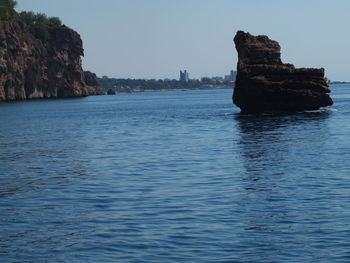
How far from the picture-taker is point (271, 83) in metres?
69.4

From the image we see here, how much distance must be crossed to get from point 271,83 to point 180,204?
5049 centimetres

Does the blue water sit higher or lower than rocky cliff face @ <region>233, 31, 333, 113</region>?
lower

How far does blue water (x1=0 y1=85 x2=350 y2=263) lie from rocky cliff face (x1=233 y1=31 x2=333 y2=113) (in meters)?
30.0

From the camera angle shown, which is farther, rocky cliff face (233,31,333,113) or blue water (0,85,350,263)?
rocky cliff face (233,31,333,113)

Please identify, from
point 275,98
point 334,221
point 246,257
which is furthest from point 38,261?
point 275,98

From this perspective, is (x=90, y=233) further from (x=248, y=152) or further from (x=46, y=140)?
(x=46, y=140)

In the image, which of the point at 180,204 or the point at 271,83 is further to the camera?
the point at 271,83

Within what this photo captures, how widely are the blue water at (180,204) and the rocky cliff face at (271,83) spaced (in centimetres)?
3001

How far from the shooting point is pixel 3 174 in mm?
29766

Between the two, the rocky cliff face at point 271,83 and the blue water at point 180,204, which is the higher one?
the rocky cliff face at point 271,83

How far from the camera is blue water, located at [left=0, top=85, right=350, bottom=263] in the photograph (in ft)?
49.4

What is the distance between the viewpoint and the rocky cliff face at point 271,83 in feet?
229

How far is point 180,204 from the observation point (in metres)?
20.5

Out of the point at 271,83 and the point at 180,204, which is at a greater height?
the point at 271,83
